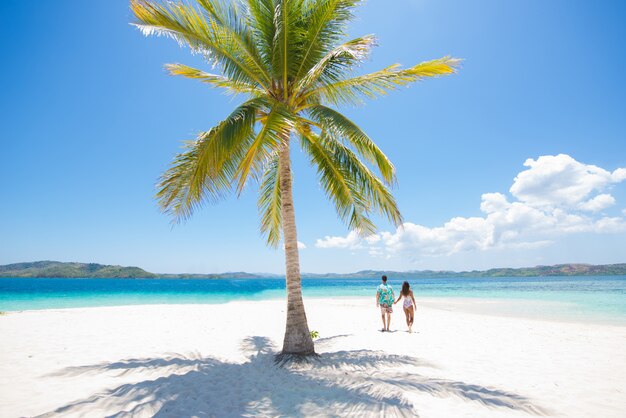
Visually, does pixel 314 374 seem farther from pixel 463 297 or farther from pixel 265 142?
pixel 463 297

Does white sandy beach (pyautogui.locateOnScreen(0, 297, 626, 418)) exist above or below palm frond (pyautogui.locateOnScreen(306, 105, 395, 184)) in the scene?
below

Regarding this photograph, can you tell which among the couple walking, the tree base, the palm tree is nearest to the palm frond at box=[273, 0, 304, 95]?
the palm tree

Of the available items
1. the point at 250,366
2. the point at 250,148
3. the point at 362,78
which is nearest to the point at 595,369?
the point at 250,366

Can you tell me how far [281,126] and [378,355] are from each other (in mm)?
5168

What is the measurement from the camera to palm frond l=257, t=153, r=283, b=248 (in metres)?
9.05

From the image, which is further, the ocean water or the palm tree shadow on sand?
the ocean water

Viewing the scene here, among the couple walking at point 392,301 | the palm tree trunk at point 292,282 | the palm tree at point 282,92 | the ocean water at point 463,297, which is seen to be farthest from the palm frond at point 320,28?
the ocean water at point 463,297

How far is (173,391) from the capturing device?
15.7 ft

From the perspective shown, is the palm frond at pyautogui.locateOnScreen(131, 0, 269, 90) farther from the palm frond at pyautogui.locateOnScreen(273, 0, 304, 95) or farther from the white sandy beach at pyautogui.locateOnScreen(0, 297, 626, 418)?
the white sandy beach at pyautogui.locateOnScreen(0, 297, 626, 418)

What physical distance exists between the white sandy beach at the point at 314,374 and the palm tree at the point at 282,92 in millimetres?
1500

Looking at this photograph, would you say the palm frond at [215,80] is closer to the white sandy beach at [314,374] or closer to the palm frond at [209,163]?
the palm frond at [209,163]

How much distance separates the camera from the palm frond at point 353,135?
21.1 feet

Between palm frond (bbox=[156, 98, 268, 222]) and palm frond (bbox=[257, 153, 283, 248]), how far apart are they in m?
2.95

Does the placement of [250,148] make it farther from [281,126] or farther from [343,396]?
[343,396]
